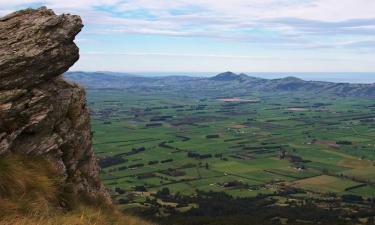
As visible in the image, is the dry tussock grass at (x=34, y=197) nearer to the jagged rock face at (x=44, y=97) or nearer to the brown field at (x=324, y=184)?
the jagged rock face at (x=44, y=97)

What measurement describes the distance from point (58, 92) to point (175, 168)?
122m

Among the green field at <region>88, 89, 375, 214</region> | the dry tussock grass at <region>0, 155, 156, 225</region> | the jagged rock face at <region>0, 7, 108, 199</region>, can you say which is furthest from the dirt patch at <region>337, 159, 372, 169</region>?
the dry tussock grass at <region>0, 155, 156, 225</region>

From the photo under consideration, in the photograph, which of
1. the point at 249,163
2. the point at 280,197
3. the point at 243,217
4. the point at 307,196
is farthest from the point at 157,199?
the point at 249,163

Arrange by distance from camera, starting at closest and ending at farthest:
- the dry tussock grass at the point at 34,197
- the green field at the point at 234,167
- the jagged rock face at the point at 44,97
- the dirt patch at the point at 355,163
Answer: the dry tussock grass at the point at 34,197, the jagged rock face at the point at 44,97, the green field at the point at 234,167, the dirt patch at the point at 355,163

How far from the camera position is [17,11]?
22.3 meters

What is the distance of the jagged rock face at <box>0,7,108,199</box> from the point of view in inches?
730

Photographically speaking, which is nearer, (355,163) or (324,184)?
(324,184)

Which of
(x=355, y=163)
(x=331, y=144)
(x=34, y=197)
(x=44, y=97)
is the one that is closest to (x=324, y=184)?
(x=355, y=163)

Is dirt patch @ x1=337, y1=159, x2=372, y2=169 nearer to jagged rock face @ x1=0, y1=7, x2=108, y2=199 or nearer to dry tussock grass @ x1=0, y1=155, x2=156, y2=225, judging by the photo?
jagged rock face @ x1=0, y1=7, x2=108, y2=199

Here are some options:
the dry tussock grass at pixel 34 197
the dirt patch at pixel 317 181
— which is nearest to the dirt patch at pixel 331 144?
the dirt patch at pixel 317 181

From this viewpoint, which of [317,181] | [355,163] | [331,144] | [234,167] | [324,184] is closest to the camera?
[324,184]

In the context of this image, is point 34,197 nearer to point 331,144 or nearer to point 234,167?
point 234,167

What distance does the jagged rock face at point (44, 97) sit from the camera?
1853 centimetres

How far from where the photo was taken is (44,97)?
20.1m
